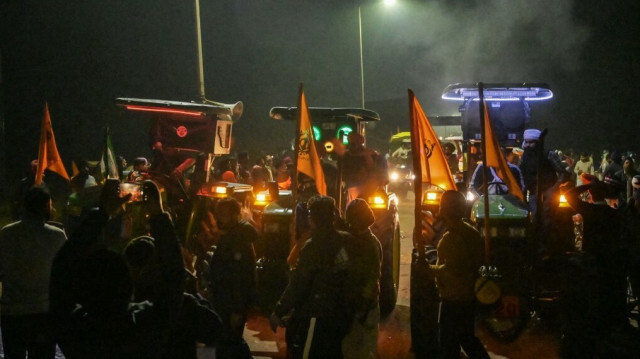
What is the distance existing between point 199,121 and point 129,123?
18.1 m

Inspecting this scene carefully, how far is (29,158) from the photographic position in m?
24.9

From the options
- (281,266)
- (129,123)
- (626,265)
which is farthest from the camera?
(129,123)

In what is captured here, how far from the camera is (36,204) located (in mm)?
4824

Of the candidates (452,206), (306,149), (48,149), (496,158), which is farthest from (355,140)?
(48,149)

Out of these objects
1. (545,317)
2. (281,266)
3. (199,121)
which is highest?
(199,121)

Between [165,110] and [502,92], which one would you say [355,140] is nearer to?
[502,92]

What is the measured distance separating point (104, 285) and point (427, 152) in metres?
3.55

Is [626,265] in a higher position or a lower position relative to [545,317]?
higher

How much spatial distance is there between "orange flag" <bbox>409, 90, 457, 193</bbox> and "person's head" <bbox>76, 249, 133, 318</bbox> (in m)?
3.07

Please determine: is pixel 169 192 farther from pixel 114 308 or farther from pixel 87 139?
pixel 87 139

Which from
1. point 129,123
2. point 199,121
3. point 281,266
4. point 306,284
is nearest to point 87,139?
point 129,123

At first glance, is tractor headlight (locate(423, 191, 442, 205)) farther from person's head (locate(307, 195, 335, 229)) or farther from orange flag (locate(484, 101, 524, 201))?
person's head (locate(307, 195, 335, 229))

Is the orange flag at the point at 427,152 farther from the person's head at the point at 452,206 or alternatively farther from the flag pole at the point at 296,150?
the flag pole at the point at 296,150

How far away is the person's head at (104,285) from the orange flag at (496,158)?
406 centimetres
